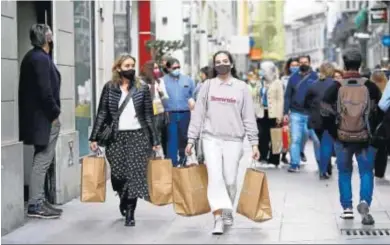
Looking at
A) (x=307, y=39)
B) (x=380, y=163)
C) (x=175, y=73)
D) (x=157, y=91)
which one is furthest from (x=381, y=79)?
(x=307, y=39)

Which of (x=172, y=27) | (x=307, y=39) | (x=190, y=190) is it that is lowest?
(x=190, y=190)

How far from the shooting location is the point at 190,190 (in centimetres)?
926

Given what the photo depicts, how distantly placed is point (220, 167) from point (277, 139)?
22.6 feet

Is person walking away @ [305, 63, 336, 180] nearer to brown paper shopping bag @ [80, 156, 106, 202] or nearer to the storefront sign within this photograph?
brown paper shopping bag @ [80, 156, 106, 202]

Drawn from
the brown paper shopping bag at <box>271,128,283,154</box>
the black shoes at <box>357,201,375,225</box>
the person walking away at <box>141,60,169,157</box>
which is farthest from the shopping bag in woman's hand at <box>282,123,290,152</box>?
the black shoes at <box>357,201,375,225</box>

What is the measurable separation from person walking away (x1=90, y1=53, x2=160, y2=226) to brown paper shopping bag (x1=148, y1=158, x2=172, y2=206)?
0.17 meters

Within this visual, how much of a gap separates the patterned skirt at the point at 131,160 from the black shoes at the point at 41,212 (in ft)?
3.17

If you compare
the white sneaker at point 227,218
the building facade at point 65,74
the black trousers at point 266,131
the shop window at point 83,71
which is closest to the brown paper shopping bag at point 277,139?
the black trousers at point 266,131

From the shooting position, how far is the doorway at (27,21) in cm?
1166

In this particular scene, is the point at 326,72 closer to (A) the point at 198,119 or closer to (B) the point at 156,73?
(B) the point at 156,73

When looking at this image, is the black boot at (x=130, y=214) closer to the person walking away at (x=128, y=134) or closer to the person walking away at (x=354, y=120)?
the person walking away at (x=128, y=134)

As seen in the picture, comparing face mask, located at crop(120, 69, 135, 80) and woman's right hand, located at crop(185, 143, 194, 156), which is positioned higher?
face mask, located at crop(120, 69, 135, 80)

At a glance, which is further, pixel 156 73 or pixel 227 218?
pixel 156 73

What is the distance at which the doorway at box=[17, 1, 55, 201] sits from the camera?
38.3 ft
